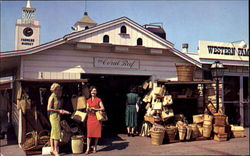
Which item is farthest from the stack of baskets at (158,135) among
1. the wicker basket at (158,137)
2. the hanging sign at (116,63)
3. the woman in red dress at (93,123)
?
the hanging sign at (116,63)

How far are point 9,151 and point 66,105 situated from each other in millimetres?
2067

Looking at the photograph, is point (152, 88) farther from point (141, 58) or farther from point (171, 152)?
point (171, 152)

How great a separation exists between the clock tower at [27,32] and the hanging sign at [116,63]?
38.5 meters

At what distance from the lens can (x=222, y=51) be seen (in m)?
12.0

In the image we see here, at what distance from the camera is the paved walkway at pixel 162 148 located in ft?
25.2

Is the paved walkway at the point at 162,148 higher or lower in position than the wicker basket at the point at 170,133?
lower

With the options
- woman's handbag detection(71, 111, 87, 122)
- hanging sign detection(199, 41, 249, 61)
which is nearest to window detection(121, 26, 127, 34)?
woman's handbag detection(71, 111, 87, 122)

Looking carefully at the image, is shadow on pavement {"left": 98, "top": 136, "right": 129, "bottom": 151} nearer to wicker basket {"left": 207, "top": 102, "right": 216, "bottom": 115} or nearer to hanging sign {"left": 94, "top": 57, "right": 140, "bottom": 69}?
hanging sign {"left": 94, "top": 57, "right": 140, "bottom": 69}

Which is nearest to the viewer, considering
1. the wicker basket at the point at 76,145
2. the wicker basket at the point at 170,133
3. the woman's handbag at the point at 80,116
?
the wicker basket at the point at 76,145

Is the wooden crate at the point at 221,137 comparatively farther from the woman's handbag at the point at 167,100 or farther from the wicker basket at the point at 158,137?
the wicker basket at the point at 158,137

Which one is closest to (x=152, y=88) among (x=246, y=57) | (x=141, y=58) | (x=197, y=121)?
(x=141, y=58)

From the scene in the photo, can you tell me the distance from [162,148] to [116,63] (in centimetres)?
329

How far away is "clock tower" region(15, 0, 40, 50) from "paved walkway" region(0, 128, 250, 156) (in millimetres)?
38608

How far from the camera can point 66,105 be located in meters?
8.78
